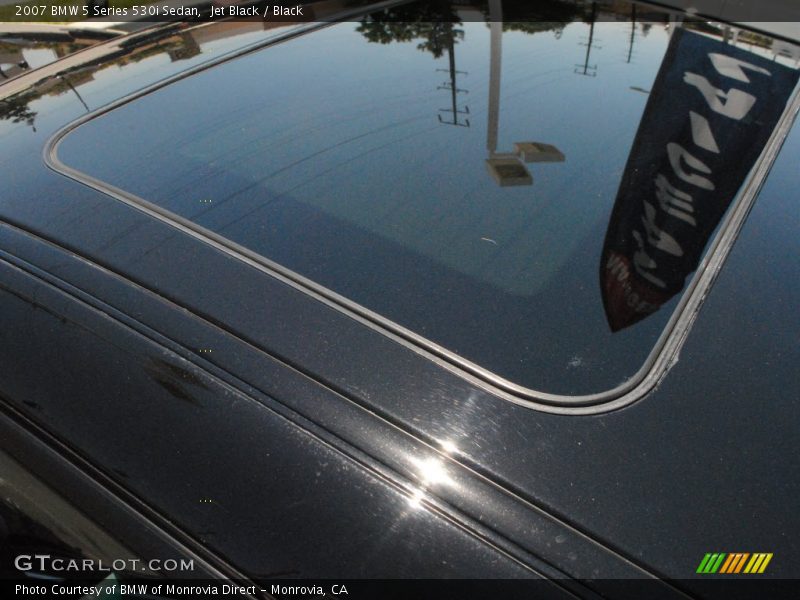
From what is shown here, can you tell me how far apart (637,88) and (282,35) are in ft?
3.67

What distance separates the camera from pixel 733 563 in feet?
2.65

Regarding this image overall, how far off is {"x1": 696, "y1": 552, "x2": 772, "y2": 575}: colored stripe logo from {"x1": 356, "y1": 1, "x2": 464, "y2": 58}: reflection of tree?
4.75 feet

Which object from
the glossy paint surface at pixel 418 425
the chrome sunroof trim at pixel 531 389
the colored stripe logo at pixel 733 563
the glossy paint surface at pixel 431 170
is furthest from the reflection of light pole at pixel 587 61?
the colored stripe logo at pixel 733 563

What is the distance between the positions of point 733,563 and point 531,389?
33 centimetres

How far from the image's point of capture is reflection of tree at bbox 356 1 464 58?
6.20 feet

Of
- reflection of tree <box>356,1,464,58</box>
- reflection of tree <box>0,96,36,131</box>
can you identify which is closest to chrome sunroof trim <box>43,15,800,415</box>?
reflection of tree <box>0,96,36,131</box>

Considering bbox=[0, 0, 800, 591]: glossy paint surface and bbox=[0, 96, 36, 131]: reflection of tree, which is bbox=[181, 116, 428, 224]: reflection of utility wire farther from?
bbox=[0, 96, 36, 131]: reflection of tree

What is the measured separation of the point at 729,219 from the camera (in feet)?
3.91

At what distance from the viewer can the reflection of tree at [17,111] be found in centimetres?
172

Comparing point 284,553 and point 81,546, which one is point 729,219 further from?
point 81,546

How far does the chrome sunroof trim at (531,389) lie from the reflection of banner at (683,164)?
0.02 meters

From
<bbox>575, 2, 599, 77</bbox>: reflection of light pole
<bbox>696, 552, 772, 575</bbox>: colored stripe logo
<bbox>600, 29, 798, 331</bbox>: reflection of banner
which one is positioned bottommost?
<bbox>696, 552, 772, 575</bbox>: colored stripe logo

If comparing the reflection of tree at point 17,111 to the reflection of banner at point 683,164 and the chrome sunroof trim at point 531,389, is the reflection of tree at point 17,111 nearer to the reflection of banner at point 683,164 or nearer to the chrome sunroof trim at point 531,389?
the chrome sunroof trim at point 531,389

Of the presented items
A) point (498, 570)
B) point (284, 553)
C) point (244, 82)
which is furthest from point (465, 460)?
point (244, 82)
